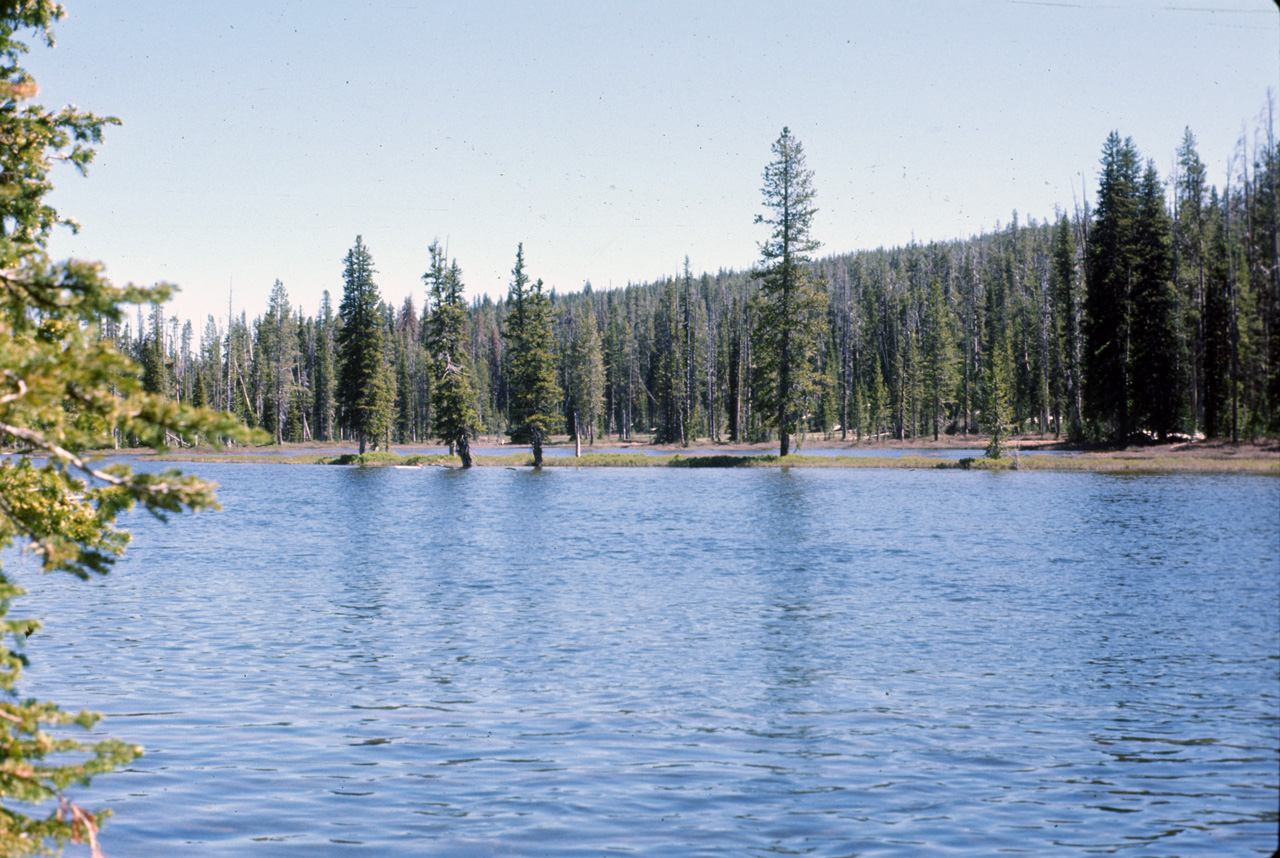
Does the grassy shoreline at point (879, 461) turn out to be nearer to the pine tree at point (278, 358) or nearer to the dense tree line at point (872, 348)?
the dense tree line at point (872, 348)

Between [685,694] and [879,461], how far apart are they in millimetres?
59342

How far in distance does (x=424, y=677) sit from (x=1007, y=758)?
830 cm

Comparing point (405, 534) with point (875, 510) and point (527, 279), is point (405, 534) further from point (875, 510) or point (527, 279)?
point (527, 279)

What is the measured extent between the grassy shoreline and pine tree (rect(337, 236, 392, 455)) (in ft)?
11.4

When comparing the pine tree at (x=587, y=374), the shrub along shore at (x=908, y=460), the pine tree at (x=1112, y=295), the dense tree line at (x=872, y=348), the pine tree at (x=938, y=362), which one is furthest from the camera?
the pine tree at (x=587, y=374)

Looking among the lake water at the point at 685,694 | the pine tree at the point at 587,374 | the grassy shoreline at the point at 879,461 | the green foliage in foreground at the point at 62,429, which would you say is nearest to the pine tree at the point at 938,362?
the grassy shoreline at the point at 879,461

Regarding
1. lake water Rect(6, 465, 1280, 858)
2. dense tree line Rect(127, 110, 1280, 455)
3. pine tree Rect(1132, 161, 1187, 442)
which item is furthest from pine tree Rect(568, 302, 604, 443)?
lake water Rect(6, 465, 1280, 858)

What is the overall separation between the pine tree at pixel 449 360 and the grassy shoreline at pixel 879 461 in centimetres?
577

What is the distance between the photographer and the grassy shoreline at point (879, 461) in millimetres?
51875

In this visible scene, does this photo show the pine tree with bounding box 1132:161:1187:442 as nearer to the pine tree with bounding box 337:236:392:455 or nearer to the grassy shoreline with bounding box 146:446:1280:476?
the grassy shoreline with bounding box 146:446:1280:476

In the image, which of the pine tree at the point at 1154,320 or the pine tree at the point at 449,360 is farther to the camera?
the pine tree at the point at 449,360

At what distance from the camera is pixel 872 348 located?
137 m

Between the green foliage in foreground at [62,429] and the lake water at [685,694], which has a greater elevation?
the green foliage in foreground at [62,429]

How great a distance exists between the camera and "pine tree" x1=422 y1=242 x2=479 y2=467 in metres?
74.2
